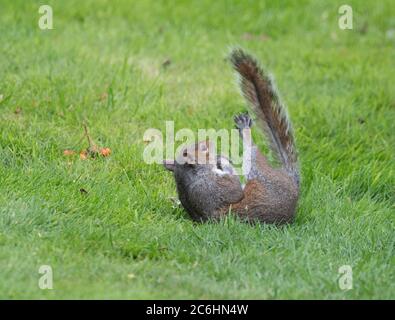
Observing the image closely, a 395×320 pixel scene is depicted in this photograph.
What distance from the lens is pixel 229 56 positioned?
570 cm

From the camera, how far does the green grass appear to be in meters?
4.56

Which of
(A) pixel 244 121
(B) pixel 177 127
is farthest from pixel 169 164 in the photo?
(B) pixel 177 127

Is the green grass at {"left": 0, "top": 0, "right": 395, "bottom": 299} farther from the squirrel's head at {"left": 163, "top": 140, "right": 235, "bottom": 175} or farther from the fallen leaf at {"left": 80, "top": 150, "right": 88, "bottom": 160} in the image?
the squirrel's head at {"left": 163, "top": 140, "right": 235, "bottom": 175}

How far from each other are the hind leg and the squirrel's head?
113mm

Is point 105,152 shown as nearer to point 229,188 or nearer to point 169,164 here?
point 169,164

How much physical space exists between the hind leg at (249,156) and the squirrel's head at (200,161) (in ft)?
0.37

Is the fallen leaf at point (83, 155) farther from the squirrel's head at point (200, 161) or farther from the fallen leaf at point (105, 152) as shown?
the squirrel's head at point (200, 161)

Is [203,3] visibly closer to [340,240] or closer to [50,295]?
[340,240]

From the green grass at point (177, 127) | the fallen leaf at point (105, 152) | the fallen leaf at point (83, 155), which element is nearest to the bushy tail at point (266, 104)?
the green grass at point (177, 127)

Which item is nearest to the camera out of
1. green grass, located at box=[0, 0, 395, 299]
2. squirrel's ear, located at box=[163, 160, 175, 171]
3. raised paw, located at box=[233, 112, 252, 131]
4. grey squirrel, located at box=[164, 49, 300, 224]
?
green grass, located at box=[0, 0, 395, 299]

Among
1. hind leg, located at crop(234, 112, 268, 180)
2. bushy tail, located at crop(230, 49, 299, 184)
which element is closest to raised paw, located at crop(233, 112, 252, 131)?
hind leg, located at crop(234, 112, 268, 180)
